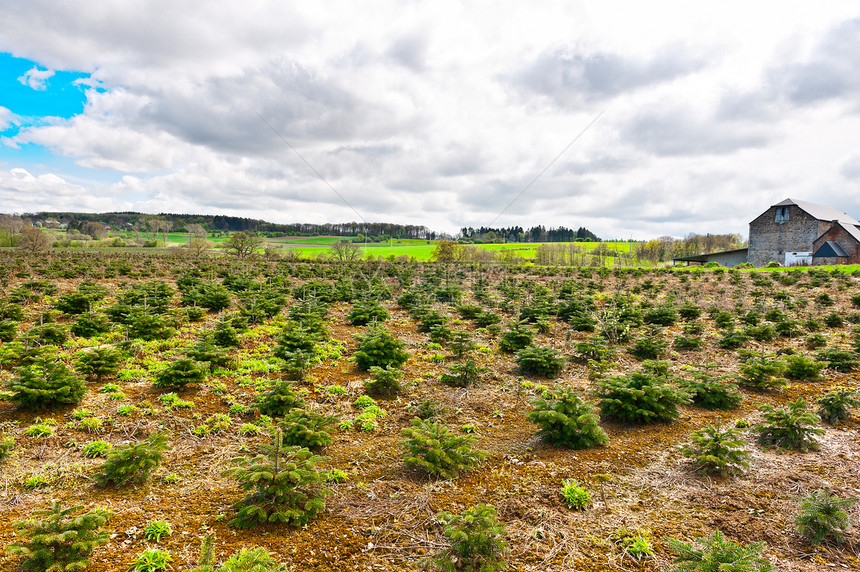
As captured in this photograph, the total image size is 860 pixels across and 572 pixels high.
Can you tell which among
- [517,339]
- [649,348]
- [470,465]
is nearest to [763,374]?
[649,348]

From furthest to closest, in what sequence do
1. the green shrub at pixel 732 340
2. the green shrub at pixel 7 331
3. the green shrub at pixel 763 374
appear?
Result: the green shrub at pixel 732 340 < the green shrub at pixel 7 331 < the green shrub at pixel 763 374

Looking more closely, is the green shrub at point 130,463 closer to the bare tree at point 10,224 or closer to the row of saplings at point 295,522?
the row of saplings at point 295,522

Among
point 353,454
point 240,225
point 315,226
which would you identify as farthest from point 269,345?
point 240,225

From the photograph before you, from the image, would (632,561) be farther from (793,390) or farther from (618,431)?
(793,390)

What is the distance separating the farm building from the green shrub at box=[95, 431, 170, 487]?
63944 mm

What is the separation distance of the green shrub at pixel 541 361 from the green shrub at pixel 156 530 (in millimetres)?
8193

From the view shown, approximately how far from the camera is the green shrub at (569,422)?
6.58 metres

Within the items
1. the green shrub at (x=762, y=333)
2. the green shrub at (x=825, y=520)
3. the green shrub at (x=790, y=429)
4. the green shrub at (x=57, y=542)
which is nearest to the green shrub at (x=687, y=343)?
the green shrub at (x=762, y=333)

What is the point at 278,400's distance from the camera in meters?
7.78

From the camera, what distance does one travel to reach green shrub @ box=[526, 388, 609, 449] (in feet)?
21.6

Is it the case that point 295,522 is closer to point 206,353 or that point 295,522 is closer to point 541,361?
point 206,353

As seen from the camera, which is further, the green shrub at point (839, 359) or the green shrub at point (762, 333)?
the green shrub at point (762, 333)

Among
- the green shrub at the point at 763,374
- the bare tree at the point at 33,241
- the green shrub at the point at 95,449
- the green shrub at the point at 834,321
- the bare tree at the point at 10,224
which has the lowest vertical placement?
the green shrub at the point at 95,449

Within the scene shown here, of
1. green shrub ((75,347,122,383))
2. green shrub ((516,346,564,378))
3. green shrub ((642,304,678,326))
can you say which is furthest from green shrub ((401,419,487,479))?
green shrub ((642,304,678,326))
